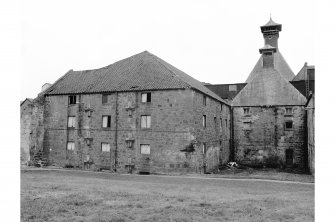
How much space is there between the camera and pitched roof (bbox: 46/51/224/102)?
2631cm

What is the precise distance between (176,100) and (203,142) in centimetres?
476

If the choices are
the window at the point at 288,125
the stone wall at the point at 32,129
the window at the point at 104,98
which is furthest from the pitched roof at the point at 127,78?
the window at the point at 288,125

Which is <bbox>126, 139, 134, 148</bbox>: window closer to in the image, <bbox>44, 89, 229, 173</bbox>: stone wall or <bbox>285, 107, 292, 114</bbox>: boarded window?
<bbox>44, 89, 229, 173</bbox>: stone wall

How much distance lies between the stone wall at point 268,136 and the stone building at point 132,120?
245 inches

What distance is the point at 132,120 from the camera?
26750 mm

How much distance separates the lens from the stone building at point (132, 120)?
25.2m

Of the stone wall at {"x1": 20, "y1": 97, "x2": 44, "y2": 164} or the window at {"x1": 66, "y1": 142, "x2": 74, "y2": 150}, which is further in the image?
the stone wall at {"x1": 20, "y1": 97, "x2": 44, "y2": 164}

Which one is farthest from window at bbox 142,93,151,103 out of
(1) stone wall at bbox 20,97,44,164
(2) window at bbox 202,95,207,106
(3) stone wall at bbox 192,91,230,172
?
(1) stone wall at bbox 20,97,44,164

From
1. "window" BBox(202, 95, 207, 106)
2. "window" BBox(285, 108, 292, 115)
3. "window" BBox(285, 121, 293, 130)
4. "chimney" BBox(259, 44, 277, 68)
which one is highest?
"chimney" BBox(259, 44, 277, 68)

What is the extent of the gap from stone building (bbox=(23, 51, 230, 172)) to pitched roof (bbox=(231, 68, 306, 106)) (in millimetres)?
7071

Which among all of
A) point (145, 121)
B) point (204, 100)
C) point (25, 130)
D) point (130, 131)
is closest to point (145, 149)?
point (130, 131)

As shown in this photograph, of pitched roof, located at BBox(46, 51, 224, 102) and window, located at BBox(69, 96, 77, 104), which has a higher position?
pitched roof, located at BBox(46, 51, 224, 102)

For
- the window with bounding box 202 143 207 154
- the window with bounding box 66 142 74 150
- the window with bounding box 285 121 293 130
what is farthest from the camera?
the window with bounding box 285 121 293 130

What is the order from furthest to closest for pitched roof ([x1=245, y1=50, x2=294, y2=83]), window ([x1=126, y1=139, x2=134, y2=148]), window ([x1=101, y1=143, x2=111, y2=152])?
pitched roof ([x1=245, y1=50, x2=294, y2=83]), window ([x1=101, y1=143, x2=111, y2=152]), window ([x1=126, y1=139, x2=134, y2=148])
